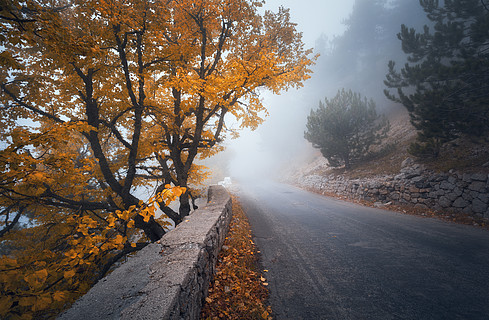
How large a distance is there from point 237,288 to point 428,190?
9229mm

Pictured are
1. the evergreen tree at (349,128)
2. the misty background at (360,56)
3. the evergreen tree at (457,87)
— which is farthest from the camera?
the misty background at (360,56)

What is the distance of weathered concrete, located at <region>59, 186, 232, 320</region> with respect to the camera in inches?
69.2

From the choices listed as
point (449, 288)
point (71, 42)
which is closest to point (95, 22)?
point (71, 42)

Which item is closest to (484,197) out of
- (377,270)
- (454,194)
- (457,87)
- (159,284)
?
(454,194)

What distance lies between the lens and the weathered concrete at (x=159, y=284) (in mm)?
1759

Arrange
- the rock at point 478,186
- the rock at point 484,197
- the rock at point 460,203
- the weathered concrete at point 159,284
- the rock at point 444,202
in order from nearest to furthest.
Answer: the weathered concrete at point 159,284 → the rock at point 484,197 → the rock at point 478,186 → the rock at point 460,203 → the rock at point 444,202

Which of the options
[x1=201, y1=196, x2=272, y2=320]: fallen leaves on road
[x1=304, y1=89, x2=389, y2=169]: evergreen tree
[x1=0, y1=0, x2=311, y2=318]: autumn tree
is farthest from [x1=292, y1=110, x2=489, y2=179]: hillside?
[x1=201, y1=196, x2=272, y2=320]: fallen leaves on road

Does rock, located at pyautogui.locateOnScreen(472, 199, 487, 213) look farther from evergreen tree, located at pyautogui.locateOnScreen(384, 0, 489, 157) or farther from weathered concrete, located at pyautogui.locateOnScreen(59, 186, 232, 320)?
weathered concrete, located at pyautogui.locateOnScreen(59, 186, 232, 320)

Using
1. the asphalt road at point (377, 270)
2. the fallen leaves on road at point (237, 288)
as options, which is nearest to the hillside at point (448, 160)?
the asphalt road at point (377, 270)

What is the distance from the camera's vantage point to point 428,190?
758 cm

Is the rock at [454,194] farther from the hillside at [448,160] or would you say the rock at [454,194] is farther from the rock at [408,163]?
the rock at [408,163]

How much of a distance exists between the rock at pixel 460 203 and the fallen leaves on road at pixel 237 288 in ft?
26.2

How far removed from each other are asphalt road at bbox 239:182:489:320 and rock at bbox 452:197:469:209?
3.67 ft

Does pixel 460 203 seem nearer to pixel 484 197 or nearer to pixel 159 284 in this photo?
pixel 484 197
